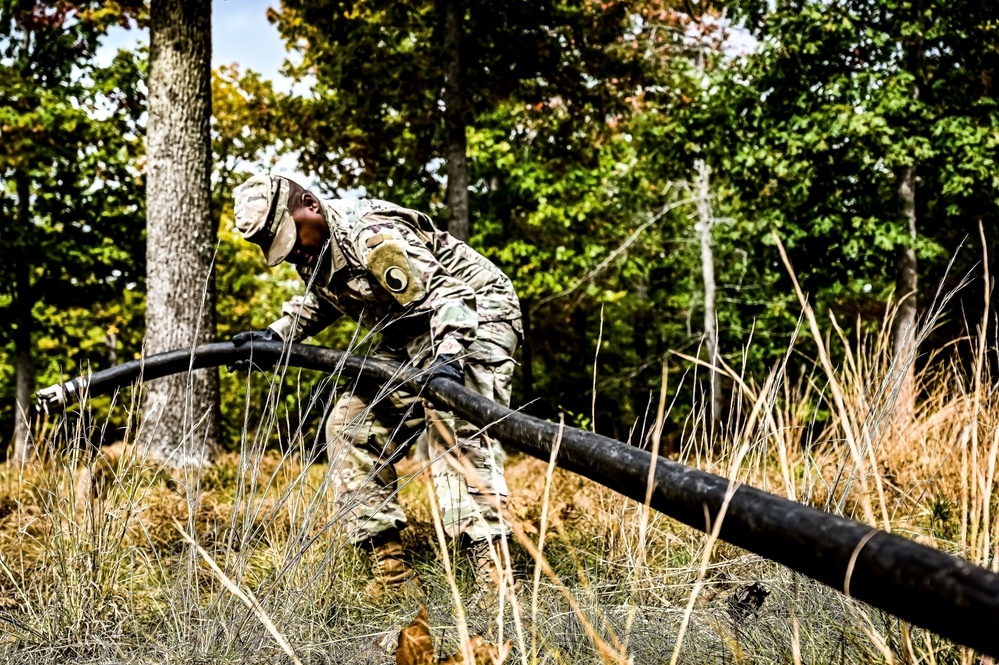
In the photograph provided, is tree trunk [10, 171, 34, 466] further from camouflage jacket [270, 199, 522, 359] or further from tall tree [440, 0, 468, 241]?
camouflage jacket [270, 199, 522, 359]

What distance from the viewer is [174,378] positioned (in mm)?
5516

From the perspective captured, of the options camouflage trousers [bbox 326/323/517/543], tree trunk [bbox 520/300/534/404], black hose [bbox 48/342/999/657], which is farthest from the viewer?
tree trunk [bbox 520/300/534/404]

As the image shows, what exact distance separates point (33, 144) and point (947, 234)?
44.5 feet

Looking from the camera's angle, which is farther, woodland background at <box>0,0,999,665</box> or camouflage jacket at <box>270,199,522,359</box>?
camouflage jacket at <box>270,199,522,359</box>

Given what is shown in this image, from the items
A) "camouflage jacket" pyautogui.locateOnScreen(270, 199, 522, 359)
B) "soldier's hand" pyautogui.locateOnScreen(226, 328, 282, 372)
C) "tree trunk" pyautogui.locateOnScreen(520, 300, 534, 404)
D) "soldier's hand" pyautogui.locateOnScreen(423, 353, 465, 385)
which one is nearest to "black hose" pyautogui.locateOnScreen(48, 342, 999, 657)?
"soldier's hand" pyautogui.locateOnScreen(423, 353, 465, 385)

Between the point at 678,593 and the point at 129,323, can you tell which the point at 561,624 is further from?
the point at 129,323

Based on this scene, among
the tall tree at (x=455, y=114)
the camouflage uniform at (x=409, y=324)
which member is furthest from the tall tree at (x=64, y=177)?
the camouflage uniform at (x=409, y=324)

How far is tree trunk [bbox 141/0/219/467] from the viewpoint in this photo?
554cm

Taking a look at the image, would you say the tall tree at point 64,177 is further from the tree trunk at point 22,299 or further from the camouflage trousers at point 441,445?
the camouflage trousers at point 441,445

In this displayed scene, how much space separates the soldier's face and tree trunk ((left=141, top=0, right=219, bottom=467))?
266cm

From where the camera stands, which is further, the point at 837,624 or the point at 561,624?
the point at 561,624

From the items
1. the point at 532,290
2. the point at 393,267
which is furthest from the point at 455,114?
the point at 393,267

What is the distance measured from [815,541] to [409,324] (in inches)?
96.2

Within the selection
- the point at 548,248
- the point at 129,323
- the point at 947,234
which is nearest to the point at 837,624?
the point at 947,234
